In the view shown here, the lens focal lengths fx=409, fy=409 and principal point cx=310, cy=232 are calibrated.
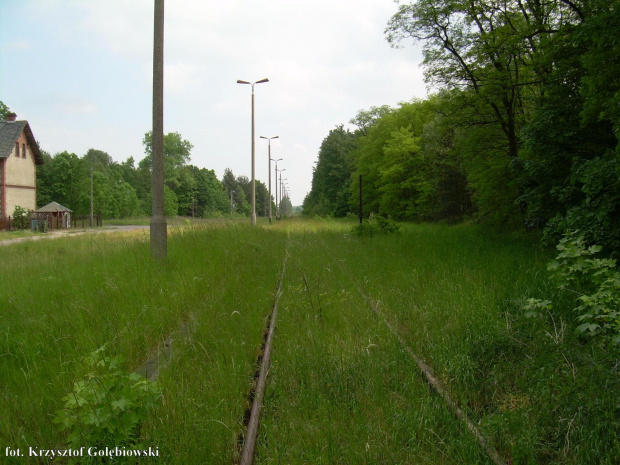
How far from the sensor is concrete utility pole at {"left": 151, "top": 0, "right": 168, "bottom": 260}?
8.54m

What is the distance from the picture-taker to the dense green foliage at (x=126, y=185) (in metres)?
60.8

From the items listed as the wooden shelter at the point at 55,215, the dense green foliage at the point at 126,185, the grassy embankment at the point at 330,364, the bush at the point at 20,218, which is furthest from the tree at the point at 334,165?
the grassy embankment at the point at 330,364

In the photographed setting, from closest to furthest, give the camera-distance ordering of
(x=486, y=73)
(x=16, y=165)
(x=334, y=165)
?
1. (x=486, y=73)
2. (x=16, y=165)
3. (x=334, y=165)

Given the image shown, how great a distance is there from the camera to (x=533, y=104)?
15750mm

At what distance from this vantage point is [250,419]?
3.08 meters

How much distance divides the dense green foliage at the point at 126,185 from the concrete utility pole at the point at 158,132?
18.9 meters

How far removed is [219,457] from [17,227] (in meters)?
42.1

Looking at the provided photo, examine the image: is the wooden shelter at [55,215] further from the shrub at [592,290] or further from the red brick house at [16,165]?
the shrub at [592,290]

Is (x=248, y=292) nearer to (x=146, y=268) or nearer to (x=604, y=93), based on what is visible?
(x=146, y=268)

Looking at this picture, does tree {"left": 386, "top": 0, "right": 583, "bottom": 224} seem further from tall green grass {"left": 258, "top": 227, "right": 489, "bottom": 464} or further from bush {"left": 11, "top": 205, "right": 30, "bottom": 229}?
bush {"left": 11, "top": 205, "right": 30, "bottom": 229}

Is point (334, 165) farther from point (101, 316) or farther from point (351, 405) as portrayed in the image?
point (351, 405)

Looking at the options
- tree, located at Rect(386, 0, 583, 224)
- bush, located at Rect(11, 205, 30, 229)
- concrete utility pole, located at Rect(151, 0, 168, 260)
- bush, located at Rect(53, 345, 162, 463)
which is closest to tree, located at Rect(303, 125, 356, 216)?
bush, located at Rect(11, 205, 30, 229)

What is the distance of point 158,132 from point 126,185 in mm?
87095

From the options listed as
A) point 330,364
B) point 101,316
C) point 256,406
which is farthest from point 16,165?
point 256,406
